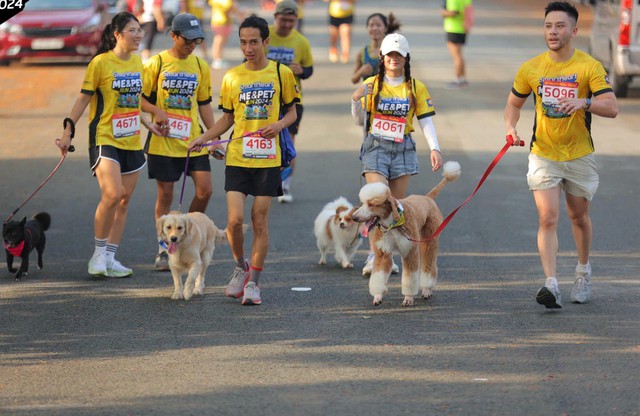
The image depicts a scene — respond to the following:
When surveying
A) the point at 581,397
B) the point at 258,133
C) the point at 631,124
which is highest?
the point at 258,133

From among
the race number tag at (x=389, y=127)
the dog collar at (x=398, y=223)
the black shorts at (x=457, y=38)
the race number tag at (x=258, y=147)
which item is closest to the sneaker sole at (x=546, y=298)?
the dog collar at (x=398, y=223)

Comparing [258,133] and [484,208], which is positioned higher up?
[258,133]

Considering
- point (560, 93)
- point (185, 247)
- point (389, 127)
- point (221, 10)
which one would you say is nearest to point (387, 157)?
point (389, 127)

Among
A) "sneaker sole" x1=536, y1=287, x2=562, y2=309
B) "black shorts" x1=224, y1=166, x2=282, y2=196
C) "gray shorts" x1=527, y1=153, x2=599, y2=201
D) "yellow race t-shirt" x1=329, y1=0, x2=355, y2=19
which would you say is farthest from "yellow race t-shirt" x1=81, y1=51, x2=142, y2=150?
"yellow race t-shirt" x1=329, y1=0, x2=355, y2=19

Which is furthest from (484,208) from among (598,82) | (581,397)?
(581,397)

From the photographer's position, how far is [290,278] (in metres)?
10.0

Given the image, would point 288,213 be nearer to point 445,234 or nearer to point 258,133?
point 445,234

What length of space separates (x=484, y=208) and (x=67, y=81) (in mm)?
12796

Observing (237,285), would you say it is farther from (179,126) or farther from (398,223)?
(179,126)

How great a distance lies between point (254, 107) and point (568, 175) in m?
2.32

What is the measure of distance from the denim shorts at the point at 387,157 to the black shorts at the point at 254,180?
0.90 metres

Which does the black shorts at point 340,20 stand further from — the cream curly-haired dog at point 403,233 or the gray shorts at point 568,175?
the gray shorts at point 568,175

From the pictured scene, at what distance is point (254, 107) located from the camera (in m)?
8.84

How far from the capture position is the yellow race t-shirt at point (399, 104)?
9305mm
